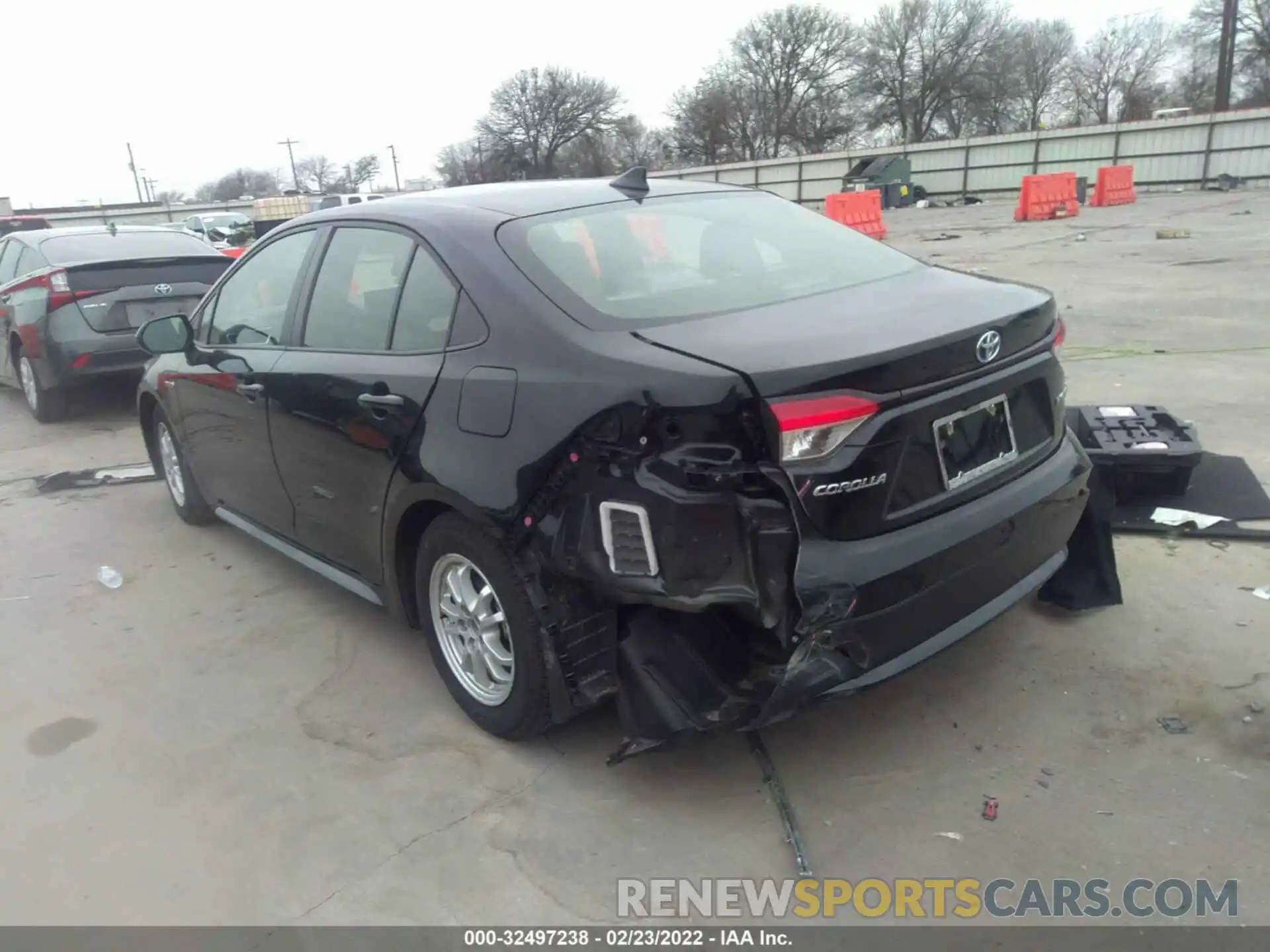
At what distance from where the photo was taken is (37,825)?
2939mm

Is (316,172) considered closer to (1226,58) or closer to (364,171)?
(364,171)

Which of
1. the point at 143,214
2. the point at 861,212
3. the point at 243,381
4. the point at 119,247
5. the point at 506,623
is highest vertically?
the point at 143,214

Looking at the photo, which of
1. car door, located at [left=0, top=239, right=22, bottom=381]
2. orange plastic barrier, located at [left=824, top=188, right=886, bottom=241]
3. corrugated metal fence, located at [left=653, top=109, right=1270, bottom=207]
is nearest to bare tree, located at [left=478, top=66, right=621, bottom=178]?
corrugated metal fence, located at [left=653, top=109, right=1270, bottom=207]

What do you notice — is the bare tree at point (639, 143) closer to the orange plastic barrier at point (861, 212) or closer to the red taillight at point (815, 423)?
the orange plastic barrier at point (861, 212)

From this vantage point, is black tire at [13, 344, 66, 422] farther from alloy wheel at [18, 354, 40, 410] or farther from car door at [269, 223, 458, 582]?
car door at [269, 223, 458, 582]

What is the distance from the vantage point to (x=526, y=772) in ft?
9.87

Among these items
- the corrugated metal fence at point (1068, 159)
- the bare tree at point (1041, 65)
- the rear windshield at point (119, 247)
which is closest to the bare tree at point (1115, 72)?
the bare tree at point (1041, 65)

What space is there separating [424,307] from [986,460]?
72.5 inches

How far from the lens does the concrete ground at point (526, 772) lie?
8.33 ft

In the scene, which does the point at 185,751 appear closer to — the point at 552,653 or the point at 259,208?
the point at 552,653

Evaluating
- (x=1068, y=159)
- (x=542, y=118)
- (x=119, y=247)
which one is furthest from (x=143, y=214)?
(x=119, y=247)

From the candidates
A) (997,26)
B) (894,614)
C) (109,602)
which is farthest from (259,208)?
(894,614)

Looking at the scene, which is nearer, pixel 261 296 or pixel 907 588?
pixel 907 588

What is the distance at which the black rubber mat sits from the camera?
4324 mm
